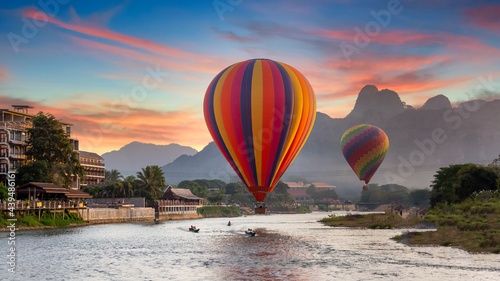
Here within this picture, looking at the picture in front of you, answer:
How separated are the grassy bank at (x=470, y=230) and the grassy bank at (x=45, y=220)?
208 ft

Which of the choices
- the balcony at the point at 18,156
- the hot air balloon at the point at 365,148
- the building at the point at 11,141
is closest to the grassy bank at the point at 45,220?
the building at the point at 11,141

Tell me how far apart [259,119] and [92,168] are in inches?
5070

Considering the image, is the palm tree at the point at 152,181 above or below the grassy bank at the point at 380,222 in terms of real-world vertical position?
above

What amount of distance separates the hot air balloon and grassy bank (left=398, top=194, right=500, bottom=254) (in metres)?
46.9

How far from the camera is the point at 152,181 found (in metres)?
168

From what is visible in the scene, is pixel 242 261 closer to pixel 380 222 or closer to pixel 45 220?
pixel 45 220

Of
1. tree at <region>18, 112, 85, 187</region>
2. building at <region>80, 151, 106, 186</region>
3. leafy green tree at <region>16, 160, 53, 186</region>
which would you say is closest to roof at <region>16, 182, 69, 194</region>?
leafy green tree at <region>16, 160, 53, 186</region>

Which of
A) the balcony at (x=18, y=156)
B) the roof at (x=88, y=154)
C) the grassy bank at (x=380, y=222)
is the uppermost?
the roof at (x=88, y=154)

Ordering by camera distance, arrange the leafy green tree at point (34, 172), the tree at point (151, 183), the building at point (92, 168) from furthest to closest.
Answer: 1. the building at point (92, 168)
2. the tree at point (151, 183)
3. the leafy green tree at point (34, 172)

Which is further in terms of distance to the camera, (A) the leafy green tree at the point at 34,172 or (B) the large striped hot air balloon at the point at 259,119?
(A) the leafy green tree at the point at 34,172

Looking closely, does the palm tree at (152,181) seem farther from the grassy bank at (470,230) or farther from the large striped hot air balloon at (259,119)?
the grassy bank at (470,230)

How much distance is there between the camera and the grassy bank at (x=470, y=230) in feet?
180

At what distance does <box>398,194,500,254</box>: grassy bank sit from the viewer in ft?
180

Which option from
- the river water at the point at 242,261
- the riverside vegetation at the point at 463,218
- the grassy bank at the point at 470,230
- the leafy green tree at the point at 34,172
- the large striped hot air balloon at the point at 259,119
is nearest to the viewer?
the river water at the point at 242,261
